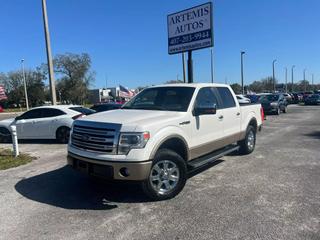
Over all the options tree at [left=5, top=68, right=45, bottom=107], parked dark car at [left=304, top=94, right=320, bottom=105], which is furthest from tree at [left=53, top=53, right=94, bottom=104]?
parked dark car at [left=304, top=94, right=320, bottom=105]

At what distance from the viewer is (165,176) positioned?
5332 millimetres

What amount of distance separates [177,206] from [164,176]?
0.56 metres

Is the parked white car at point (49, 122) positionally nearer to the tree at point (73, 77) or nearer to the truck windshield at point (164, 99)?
the truck windshield at point (164, 99)

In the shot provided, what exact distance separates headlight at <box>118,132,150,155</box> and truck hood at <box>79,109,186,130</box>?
Answer: 0.43ft

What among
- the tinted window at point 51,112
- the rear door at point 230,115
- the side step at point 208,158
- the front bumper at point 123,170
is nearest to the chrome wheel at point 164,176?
the front bumper at point 123,170

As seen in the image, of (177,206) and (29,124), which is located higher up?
(29,124)

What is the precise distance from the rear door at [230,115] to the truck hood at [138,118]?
1752 mm

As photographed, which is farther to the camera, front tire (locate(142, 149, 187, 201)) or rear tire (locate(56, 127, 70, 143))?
rear tire (locate(56, 127, 70, 143))

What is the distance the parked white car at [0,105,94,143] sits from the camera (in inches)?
465

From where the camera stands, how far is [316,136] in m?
12.1

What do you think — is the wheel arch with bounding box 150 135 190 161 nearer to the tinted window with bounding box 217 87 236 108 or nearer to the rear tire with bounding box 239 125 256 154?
the tinted window with bounding box 217 87 236 108

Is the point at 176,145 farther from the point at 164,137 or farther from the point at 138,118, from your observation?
the point at 138,118

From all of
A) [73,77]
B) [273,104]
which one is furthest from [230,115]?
[73,77]

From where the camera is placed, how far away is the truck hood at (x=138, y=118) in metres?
5.04
